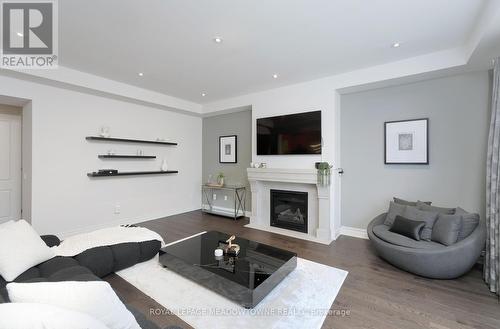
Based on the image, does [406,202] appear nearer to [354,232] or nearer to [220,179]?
[354,232]

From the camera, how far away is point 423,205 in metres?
3.12

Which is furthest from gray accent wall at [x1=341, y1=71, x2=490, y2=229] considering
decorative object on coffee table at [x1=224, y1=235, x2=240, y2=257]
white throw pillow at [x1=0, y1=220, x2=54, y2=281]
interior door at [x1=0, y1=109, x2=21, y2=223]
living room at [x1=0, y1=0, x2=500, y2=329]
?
interior door at [x1=0, y1=109, x2=21, y2=223]

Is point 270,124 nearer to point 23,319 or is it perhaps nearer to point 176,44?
point 176,44

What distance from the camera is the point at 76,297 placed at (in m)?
1.00

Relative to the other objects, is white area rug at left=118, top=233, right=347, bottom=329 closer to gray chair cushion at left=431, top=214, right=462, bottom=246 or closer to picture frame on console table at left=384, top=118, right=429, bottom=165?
gray chair cushion at left=431, top=214, right=462, bottom=246

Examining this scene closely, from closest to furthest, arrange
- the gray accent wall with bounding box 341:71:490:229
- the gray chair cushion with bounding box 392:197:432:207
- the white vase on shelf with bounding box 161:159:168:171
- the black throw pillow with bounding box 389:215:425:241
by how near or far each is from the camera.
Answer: the black throw pillow with bounding box 389:215:425:241
the gray accent wall with bounding box 341:71:490:229
the gray chair cushion with bounding box 392:197:432:207
the white vase on shelf with bounding box 161:159:168:171

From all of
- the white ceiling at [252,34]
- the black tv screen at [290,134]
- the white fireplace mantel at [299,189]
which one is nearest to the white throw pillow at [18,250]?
the white ceiling at [252,34]

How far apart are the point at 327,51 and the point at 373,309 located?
3.00 metres

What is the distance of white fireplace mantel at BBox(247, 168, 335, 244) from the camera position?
3.90m

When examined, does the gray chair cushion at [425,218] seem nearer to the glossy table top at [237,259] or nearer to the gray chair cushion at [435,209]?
the gray chair cushion at [435,209]

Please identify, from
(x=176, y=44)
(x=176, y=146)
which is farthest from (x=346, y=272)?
(x=176, y=146)

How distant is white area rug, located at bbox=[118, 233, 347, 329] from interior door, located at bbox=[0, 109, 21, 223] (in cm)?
324

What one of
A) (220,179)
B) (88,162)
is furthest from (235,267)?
(88,162)

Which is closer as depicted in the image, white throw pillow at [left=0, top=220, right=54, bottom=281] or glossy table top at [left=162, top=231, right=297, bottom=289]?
white throw pillow at [left=0, top=220, right=54, bottom=281]
